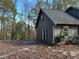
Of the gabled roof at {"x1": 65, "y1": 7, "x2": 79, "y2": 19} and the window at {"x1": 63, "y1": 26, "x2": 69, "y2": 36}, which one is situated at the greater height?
the gabled roof at {"x1": 65, "y1": 7, "x2": 79, "y2": 19}

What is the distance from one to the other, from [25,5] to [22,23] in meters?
4.13

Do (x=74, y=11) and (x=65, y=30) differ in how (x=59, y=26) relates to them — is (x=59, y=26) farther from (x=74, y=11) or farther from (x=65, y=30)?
(x=74, y=11)

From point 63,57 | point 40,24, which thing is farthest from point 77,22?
point 63,57

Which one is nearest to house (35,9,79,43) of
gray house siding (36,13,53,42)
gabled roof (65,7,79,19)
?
gray house siding (36,13,53,42)

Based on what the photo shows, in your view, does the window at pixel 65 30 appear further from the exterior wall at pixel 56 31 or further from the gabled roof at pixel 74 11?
the gabled roof at pixel 74 11

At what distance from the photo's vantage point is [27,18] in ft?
143

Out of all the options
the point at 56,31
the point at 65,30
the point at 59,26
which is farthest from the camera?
the point at 65,30

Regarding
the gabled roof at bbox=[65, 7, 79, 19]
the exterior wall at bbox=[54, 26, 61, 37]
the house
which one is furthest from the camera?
the gabled roof at bbox=[65, 7, 79, 19]

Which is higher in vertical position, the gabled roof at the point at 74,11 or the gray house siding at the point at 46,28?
the gabled roof at the point at 74,11

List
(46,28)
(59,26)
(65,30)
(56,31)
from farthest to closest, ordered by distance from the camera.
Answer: (46,28), (65,30), (59,26), (56,31)

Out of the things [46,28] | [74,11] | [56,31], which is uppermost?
[74,11]

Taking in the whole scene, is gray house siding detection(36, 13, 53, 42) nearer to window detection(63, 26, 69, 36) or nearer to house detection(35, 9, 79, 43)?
house detection(35, 9, 79, 43)

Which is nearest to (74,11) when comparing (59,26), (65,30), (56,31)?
(65,30)

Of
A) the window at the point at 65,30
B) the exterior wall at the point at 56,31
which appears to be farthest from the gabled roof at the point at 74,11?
the exterior wall at the point at 56,31
